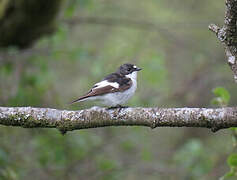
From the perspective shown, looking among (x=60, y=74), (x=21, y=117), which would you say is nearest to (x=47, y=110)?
(x=21, y=117)

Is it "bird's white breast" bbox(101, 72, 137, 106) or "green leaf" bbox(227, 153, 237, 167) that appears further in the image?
"bird's white breast" bbox(101, 72, 137, 106)

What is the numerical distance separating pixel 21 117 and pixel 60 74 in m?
7.84

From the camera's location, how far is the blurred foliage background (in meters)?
7.76

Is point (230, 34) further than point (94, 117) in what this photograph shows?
No

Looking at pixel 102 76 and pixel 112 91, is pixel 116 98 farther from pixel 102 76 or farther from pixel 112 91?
pixel 102 76

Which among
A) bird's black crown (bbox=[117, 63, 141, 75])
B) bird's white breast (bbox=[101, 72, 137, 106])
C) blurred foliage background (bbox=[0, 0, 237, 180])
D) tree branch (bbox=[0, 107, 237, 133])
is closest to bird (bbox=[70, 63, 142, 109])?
bird's white breast (bbox=[101, 72, 137, 106])

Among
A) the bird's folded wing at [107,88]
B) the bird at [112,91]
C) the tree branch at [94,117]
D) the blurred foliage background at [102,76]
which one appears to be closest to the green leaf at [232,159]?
the tree branch at [94,117]

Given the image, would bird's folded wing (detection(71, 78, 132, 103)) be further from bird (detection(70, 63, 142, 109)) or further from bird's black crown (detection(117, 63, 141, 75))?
bird's black crown (detection(117, 63, 141, 75))

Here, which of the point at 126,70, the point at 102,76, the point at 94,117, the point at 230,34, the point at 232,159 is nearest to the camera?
the point at 230,34

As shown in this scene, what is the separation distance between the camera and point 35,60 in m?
8.42

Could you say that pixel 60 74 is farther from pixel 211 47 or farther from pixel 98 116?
pixel 98 116

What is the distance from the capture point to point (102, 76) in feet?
27.3

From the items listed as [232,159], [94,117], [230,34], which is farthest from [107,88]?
[230,34]

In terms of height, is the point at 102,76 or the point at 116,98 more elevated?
the point at 102,76
